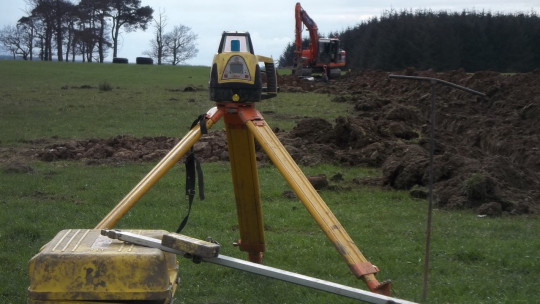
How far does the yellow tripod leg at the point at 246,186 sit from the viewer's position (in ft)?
18.4

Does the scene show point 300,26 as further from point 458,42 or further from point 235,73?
point 235,73

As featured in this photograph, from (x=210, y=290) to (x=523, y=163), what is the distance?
7.80m

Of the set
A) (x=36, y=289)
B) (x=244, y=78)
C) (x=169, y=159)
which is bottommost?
(x=36, y=289)

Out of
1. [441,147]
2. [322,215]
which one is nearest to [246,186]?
[322,215]

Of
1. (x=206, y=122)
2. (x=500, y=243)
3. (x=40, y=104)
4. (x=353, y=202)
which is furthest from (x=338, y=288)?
(x=40, y=104)

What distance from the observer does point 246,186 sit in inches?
231

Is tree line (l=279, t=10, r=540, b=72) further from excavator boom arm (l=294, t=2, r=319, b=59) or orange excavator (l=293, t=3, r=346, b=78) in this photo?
excavator boom arm (l=294, t=2, r=319, b=59)

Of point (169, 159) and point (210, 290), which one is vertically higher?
point (169, 159)

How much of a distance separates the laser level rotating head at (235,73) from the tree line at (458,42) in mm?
42590

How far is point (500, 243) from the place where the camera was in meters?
7.48

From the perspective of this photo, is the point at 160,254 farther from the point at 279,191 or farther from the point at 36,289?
the point at 279,191

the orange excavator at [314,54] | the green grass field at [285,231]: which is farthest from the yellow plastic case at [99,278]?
the orange excavator at [314,54]

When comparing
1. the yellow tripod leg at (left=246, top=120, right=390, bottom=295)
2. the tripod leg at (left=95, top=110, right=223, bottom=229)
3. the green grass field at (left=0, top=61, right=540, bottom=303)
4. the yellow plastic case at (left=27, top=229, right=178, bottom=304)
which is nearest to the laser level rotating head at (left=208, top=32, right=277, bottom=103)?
the tripod leg at (left=95, top=110, right=223, bottom=229)

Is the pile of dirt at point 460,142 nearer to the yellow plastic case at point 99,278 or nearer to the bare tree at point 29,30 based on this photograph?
the yellow plastic case at point 99,278
